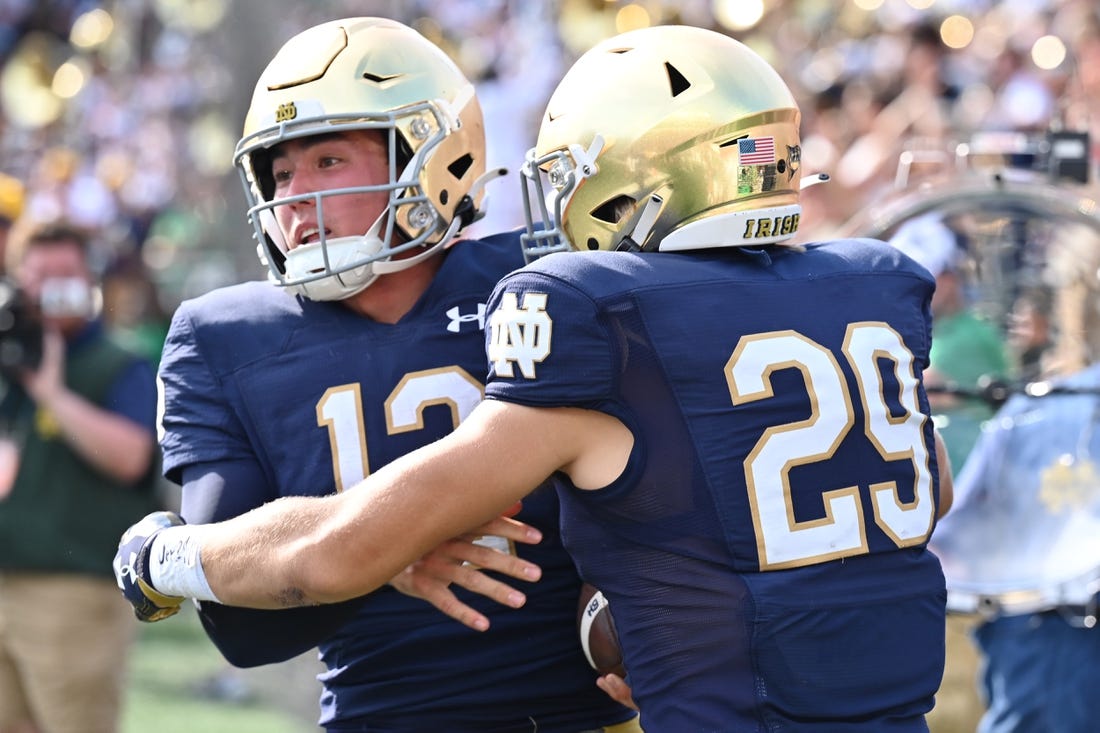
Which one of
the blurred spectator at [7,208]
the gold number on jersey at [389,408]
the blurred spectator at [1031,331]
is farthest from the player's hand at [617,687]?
the blurred spectator at [7,208]

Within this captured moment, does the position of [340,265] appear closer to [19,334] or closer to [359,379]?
[359,379]

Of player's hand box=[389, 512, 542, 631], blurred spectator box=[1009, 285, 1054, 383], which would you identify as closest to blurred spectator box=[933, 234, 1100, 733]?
blurred spectator box=[1009, 285, 1054, 383]

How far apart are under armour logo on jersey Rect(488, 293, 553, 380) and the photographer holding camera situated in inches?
135

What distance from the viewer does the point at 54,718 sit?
5.48 metres

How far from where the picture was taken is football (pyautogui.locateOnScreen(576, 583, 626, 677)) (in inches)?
103

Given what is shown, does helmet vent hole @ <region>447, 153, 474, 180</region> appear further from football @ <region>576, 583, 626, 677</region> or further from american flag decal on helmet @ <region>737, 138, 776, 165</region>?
football @ <region>576, 583, 626, 677</region>

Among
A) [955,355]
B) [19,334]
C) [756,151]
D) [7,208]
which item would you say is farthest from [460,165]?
[7,208]

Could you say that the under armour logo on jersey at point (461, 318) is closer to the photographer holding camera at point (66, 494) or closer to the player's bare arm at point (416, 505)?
the player's bare arm at point (416, 505)

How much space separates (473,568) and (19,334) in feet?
11.6

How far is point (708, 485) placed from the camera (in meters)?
2.27

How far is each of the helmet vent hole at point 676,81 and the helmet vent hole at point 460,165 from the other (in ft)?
2.10

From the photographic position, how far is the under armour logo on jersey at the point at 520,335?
2244 mm

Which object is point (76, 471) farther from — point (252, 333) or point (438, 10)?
point (438, 10)

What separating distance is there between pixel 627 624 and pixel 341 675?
2.57 feet
